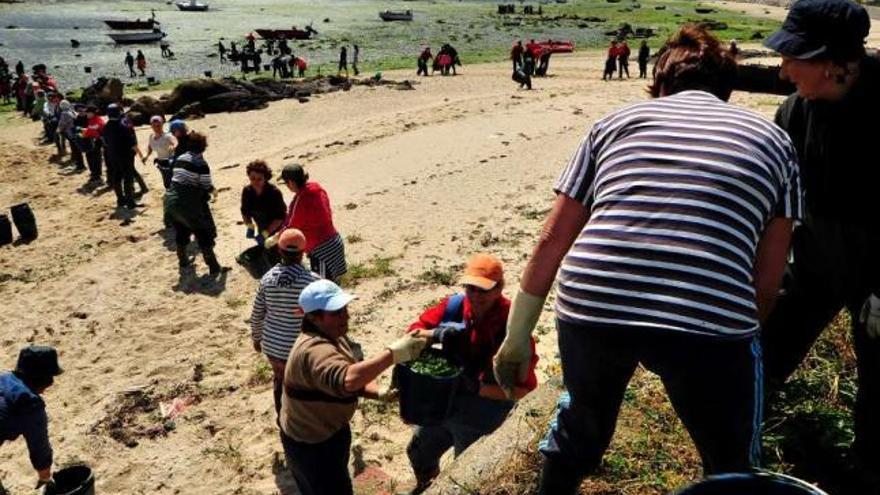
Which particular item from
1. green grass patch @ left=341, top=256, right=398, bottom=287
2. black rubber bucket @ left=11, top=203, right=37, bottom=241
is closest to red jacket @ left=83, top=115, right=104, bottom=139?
black rubber bucket @ left=11, top=203, right=37, bottom=241

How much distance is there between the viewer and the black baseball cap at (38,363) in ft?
17.6

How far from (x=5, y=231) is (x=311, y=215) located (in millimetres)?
8196

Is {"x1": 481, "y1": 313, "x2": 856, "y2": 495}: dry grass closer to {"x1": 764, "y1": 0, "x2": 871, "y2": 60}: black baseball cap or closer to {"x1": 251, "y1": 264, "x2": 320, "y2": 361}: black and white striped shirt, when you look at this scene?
{"x1": 764, "y1": 0, "x2": 871, "y2": 60}: black baseball cap

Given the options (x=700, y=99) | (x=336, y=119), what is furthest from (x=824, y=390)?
(x=336, y=119)

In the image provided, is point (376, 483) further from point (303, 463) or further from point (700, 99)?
point (700, 99)

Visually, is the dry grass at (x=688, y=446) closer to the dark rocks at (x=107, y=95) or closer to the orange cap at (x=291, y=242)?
the orange cap at (x=291, y=242)

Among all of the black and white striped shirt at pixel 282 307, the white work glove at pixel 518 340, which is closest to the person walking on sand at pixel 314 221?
the black and white striped shirt at pixel 282 307

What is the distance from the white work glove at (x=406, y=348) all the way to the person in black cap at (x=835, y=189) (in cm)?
192

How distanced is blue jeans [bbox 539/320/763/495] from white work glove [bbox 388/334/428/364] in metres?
1.66

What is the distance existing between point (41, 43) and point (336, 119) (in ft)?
146

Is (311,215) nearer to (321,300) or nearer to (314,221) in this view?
(314,221)

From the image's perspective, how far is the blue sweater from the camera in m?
5.33

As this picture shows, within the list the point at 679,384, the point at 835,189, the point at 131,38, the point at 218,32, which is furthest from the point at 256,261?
the point at 218,32

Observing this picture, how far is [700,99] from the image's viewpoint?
2344mm
